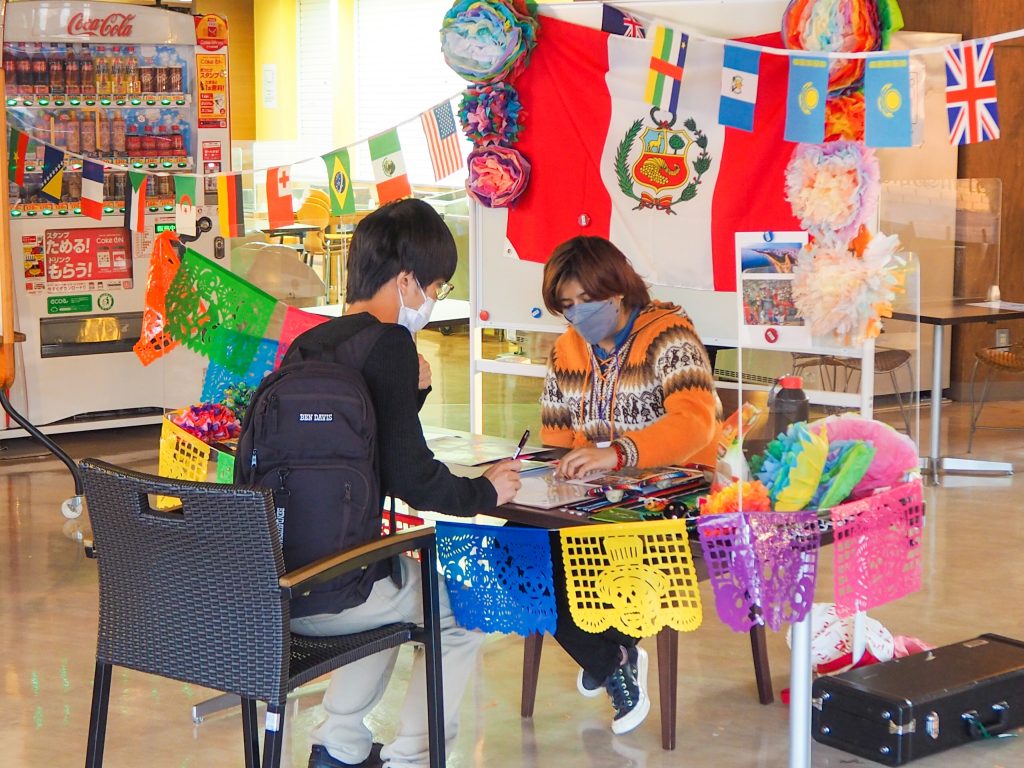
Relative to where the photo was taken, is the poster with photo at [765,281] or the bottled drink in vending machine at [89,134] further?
the bottled drink in vending machine at [89,134]

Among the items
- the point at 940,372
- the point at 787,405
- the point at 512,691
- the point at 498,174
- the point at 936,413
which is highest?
the point at 498,174

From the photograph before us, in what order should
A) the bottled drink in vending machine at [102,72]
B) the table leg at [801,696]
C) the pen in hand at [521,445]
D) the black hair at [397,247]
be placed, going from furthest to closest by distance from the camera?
the bottled drink in vending machine at [102,72] → the pen in hand at [521,445] → the black hair at [397,247] → the table leg at [801,696]

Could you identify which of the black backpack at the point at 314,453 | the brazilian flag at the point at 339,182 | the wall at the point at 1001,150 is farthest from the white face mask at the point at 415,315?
the wall at the point at 1001,150

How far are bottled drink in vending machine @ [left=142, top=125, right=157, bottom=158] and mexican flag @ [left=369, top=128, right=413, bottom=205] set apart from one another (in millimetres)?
2348

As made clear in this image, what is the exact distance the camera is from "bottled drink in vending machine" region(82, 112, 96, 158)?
6.62m

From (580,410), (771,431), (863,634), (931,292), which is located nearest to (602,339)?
(580,410)

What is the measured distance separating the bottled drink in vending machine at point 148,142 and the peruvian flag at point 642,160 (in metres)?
2.74

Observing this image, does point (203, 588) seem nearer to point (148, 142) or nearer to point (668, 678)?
point (668, 678)

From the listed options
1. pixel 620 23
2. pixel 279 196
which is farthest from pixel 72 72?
pixel 620 23

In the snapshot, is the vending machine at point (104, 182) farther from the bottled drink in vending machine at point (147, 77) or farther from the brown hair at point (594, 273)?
the brown hair at point (594, 273)

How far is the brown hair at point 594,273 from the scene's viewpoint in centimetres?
339

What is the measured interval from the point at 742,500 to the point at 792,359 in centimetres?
161

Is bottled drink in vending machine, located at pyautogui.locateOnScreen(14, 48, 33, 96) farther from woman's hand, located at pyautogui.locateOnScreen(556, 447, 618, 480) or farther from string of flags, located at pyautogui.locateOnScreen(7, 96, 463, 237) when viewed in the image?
woman's hand, located at pyautogui.locateOnScreen(556, 447, 618, 480)

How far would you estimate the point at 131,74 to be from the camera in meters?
6.71
